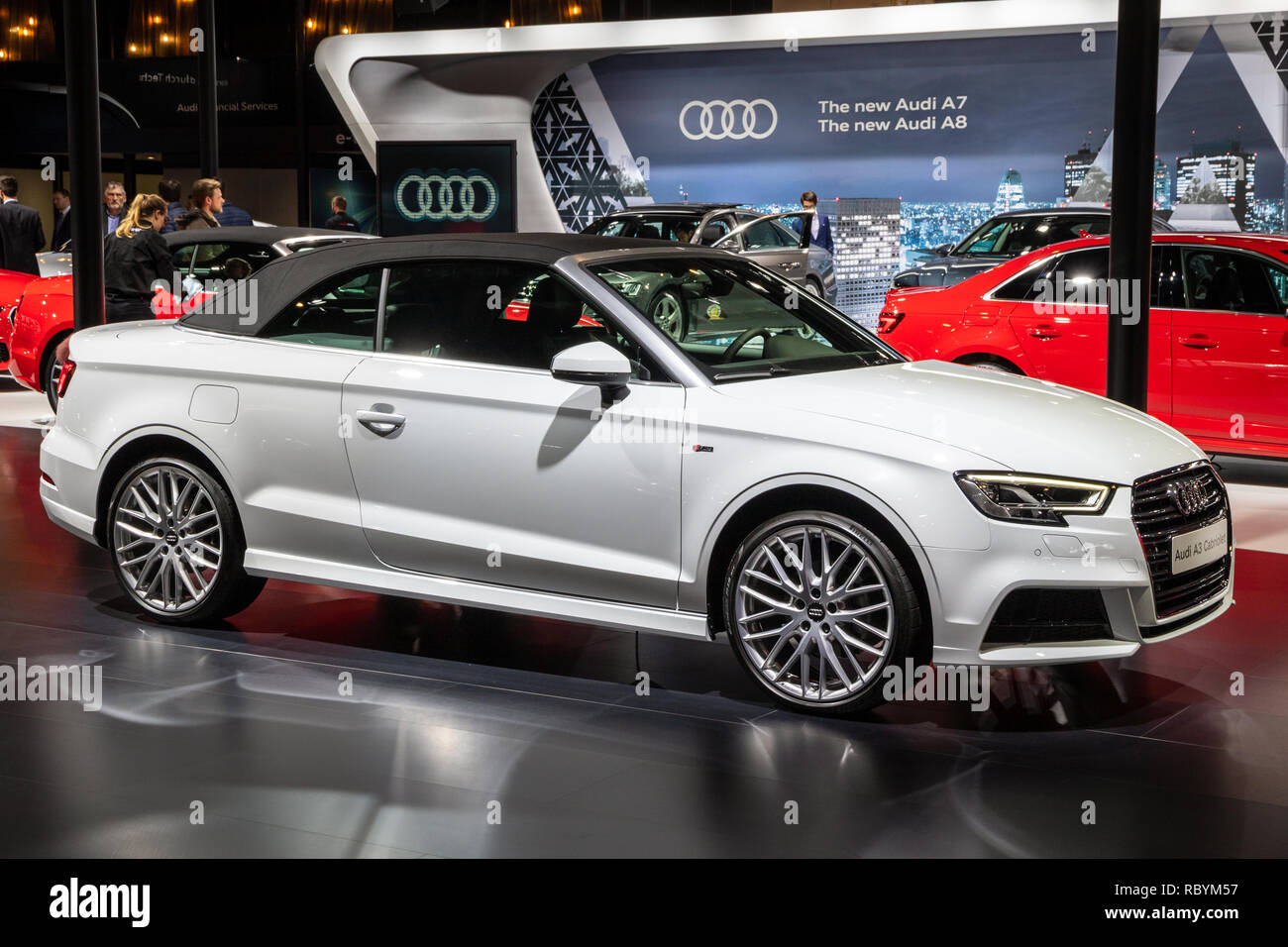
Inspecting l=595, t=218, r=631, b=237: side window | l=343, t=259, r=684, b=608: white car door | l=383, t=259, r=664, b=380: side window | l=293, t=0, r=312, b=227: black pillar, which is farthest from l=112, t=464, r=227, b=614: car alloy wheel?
l=293, t=0, r=312, b=227: black pillar

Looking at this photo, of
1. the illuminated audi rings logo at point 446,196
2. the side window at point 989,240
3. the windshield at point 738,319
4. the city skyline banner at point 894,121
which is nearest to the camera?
the windshield at point 738,319

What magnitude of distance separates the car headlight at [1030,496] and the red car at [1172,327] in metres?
4.72

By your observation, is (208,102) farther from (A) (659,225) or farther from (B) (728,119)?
(B) (728,119)

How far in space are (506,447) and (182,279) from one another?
699 cm

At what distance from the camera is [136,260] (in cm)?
1088

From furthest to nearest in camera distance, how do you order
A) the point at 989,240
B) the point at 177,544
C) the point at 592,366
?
1. the point at 989,240
2. the point at 177,544
3. the point at 592,366

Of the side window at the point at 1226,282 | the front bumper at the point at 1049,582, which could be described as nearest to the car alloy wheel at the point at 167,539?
the front bumper at the point at 1049,582

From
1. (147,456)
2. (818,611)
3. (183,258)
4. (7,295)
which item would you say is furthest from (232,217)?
(818,611)

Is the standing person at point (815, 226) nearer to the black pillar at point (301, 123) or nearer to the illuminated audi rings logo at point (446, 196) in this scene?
the illuminated audi rings logo at point (446, 196)

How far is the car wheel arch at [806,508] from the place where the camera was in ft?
15.7

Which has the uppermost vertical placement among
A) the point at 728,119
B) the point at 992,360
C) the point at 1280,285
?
the point at 728,119

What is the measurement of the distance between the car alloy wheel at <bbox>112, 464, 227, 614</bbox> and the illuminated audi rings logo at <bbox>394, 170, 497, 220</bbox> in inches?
379

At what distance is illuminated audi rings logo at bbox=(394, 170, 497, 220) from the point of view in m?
15.5
